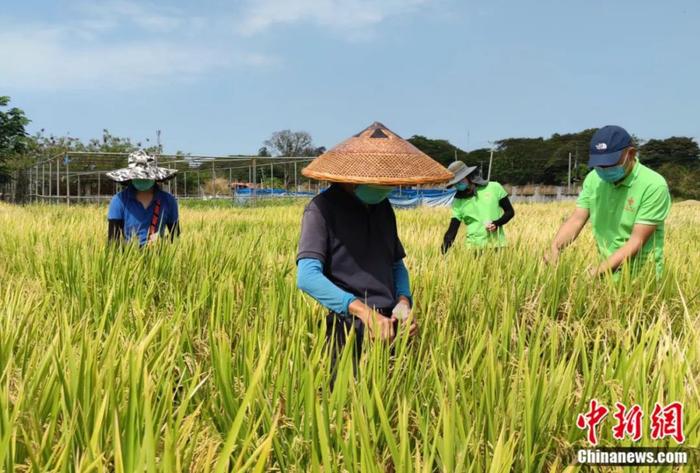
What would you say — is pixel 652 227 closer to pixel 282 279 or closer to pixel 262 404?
pixel 282 279

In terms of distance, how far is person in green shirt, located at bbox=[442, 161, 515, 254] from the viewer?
4.35m

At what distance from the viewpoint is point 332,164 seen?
1868 mm

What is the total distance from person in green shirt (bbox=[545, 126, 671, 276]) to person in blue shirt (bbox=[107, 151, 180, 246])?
230cm

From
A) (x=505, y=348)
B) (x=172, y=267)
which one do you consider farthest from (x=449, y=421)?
(x=172, y=267)

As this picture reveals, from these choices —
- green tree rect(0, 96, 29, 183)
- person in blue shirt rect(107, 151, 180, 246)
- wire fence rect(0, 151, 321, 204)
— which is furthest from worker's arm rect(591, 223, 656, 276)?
green tree rect(0, 96, 29, 183)

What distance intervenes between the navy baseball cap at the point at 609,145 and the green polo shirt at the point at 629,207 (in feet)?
0.58

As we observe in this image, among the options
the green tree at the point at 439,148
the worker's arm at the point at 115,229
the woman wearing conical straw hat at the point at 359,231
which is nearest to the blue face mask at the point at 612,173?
the woman wearing conical straw hat at the point at 359,231

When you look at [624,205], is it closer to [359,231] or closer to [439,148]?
Answer: [359,231]

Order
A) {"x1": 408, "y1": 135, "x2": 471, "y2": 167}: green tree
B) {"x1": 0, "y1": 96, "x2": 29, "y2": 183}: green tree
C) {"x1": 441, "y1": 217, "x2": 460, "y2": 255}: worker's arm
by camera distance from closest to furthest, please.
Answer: {"x1": 441, "y1": 217, "x2": 460, "y2": 255}: worker's arm, {"x1": 0, "y1": 96, "x2": 29, "y2": 183}: green tree, {"x1": 408, "y1": 135, "x2": 471, "y2": 167}: green tree

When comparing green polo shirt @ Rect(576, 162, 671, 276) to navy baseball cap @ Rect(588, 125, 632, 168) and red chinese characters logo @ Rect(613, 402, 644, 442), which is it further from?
red chinese characters logo @ Rect(613, 402, 644, 442)

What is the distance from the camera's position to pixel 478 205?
14.4 feet

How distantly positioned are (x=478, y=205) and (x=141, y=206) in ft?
7.88

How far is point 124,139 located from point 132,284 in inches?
1199

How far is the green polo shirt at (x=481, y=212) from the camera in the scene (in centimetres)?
436
